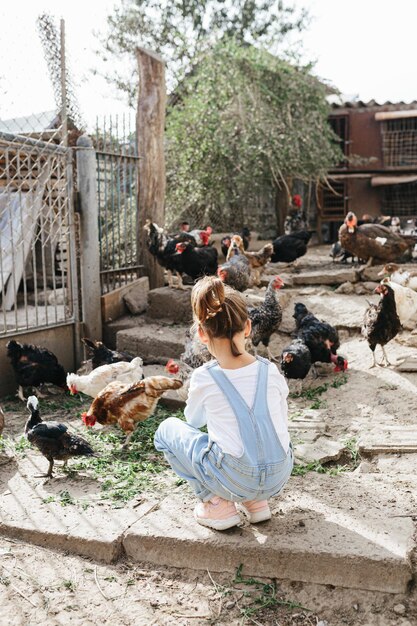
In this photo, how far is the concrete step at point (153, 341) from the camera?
767 cm

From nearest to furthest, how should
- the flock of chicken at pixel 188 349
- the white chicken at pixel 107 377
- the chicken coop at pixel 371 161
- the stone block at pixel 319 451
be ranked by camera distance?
the stone block at pixel 319 451
the flock of chicken at pixel 188 349
the white chicken at pixel 107 377
the chicken coop at pixel 371 161

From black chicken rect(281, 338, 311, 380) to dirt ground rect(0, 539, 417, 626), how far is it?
3.05m

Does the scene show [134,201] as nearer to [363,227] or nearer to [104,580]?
[363,227]

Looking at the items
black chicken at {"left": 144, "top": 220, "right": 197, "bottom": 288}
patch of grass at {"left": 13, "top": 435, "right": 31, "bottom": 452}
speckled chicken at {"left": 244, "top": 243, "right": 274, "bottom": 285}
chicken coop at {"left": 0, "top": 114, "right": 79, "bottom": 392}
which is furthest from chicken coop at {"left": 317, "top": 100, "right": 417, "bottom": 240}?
patch of grass at {"left": 13, "top": 435, "right": 31, "bottom": 452}

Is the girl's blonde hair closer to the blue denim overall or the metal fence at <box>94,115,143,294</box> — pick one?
the blue denim overall

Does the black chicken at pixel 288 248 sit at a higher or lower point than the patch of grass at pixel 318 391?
higher

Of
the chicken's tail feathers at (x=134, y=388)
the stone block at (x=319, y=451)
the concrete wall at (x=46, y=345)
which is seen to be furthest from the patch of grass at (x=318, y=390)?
the concrete wall at (x=46, y=345)

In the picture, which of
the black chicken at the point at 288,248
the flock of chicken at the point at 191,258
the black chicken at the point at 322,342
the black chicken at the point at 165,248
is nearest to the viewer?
the black chicken at the point at 322,342

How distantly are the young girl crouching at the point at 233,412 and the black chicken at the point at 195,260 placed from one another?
5.34m

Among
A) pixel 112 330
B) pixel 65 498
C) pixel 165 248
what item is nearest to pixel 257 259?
pixel 165 248

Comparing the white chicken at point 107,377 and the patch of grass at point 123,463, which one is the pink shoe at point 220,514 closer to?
the patch of grass at point 123,463

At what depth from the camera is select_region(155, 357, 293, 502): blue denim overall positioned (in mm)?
3125

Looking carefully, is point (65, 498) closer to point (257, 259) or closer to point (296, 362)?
point (296, 362)

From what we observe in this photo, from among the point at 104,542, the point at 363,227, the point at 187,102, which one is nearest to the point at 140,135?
the point at 363,227
